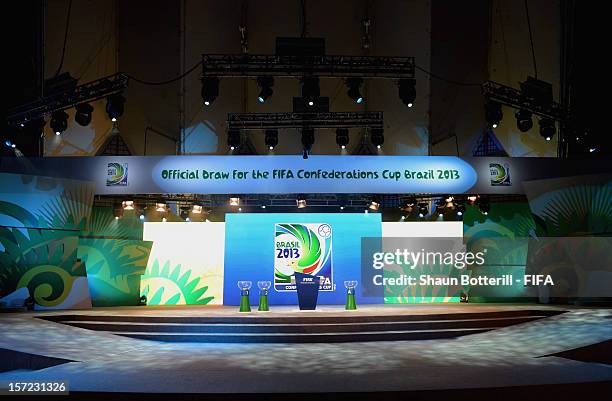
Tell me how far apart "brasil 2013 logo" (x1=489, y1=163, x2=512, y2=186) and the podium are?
3978mm

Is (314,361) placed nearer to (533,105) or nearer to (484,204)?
(533,105)

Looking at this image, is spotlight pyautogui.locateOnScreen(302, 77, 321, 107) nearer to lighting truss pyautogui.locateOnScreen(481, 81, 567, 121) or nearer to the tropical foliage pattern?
lighting truss pyautogui.locateOnScreen(481, 81, 567, 121)

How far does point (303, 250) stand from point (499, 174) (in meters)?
4.69

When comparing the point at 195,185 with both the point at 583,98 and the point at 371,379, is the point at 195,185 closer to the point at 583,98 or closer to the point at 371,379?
the point at 371,379

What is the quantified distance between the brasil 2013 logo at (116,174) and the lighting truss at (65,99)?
1.32m

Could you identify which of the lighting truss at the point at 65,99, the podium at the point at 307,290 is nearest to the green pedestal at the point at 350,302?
the podium at the point at 307,290

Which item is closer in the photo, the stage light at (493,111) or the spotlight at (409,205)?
the stage light at (493,111)

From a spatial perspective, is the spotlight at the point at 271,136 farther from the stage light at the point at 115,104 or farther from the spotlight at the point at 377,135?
the stage light at the point at 115,104

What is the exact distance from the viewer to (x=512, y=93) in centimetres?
1159

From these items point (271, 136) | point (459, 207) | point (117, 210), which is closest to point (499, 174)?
point (459, 207)

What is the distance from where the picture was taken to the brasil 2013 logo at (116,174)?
11.9m

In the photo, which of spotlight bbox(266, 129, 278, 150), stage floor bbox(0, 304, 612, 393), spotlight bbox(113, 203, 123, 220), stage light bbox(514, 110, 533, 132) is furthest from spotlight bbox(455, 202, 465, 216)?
spotlight bbox(113, 203, 123, 220)

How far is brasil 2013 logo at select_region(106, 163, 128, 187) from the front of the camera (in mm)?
11859

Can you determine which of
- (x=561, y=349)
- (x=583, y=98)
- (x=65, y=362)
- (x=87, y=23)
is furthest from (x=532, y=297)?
(x=87, y=23)
